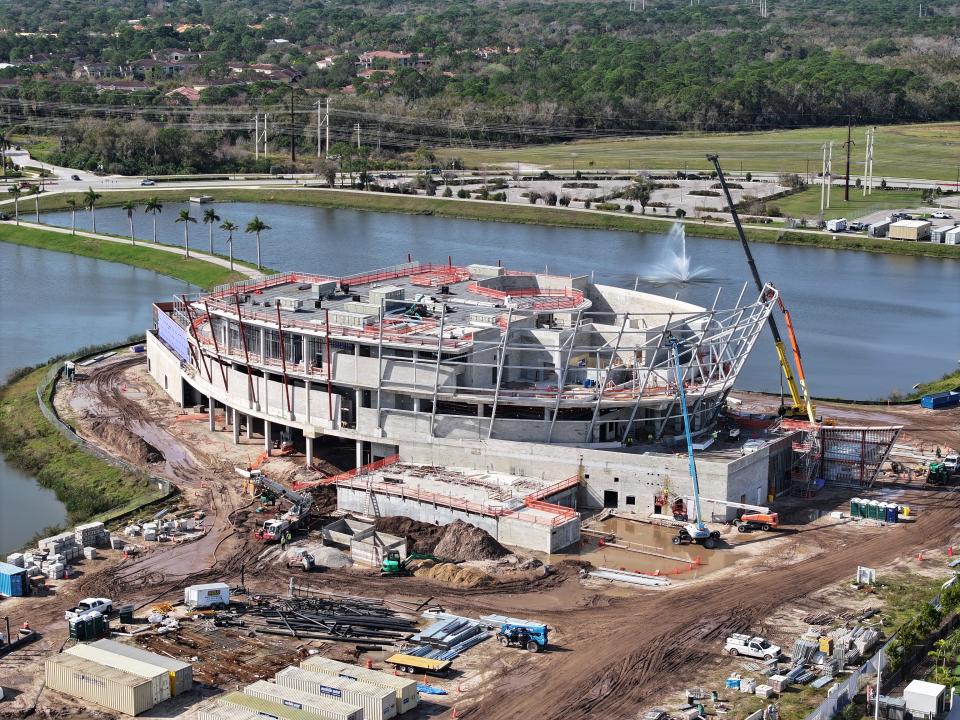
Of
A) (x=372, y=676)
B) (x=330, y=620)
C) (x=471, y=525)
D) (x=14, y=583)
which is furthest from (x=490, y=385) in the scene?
(x=372, y=676)

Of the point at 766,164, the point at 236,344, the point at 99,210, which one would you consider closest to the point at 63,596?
the point at 236,344

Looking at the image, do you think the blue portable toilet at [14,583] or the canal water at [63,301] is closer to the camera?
the blue portable toilet at [14,583]

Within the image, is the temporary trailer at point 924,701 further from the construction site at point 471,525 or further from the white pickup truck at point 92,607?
Answer: the white pickup truck at point 92,607

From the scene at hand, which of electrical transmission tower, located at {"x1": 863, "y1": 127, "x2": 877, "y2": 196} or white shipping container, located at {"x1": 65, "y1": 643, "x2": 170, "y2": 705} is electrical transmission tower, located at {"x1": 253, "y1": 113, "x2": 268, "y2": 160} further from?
white shipping container, located at {"x1": 65, "y1": 643, "x2": 170, "y2": 705}

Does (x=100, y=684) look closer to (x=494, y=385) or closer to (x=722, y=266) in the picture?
(x=494, y=385)

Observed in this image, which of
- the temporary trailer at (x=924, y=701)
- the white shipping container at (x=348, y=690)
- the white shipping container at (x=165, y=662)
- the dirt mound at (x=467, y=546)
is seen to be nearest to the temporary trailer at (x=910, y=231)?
the dirt mound at (x=467, y=546)
